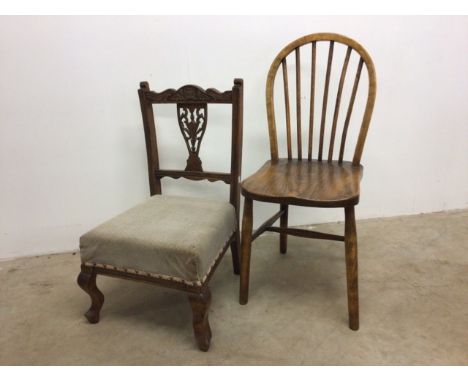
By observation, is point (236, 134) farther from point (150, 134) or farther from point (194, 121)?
point (150, 134)

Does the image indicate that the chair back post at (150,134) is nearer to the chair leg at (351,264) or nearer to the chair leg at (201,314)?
the chair leg at (201,314)

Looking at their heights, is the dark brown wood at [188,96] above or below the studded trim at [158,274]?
above

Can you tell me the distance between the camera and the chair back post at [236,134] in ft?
4.24

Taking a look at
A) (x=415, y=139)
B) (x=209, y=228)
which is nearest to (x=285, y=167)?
(x=209, y=228)

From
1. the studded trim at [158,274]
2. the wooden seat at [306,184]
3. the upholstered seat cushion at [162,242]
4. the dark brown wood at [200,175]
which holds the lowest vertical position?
the studded trim at [158,274]

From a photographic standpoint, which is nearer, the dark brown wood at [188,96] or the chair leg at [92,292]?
the chair leg at [92,292]

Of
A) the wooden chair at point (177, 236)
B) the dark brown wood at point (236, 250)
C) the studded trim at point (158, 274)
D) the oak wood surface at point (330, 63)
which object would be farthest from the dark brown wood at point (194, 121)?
the studded trim at point (158, 274)

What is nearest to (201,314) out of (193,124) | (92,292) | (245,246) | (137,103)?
(245,246)

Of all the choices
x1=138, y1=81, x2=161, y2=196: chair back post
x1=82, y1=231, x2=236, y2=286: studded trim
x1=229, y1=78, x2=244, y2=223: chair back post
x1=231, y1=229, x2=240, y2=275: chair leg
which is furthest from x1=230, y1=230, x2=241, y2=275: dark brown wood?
x1=138, y1=81, x2=161, y2=196: chair back post

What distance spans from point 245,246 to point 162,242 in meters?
0.38

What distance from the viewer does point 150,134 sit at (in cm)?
144

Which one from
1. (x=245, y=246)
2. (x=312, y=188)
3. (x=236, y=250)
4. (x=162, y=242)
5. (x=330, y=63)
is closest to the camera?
(x=162, y=242)

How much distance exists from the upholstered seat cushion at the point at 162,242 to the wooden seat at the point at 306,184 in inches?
8.4

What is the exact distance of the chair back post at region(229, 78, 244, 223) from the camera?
1.29 m
